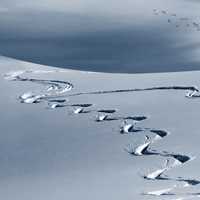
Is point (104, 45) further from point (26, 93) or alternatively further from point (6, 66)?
point (26, 93)

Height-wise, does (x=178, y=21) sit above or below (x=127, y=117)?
above

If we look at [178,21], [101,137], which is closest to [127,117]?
[101,137]

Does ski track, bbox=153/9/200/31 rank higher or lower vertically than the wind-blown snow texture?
higher

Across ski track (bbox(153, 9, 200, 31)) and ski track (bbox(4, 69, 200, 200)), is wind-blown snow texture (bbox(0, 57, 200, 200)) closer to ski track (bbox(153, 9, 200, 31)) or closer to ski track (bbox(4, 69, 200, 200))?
ski track (bbox(4, 69, 200, 200))

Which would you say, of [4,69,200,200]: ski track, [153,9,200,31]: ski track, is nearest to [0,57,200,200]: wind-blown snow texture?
[4,69,200,200]: ski track

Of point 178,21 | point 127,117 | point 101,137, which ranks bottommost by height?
point 101,137

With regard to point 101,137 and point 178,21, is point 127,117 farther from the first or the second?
point 178,21

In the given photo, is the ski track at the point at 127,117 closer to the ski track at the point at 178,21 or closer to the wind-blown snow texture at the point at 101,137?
the wind-blown snow texture at the point at 101,137

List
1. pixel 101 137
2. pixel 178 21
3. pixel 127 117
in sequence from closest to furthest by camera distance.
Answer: pixel 101 137, pixel 127 117, pixel 178 21

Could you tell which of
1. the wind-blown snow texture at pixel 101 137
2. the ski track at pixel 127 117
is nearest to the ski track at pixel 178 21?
the ski track at pixel 127 117
